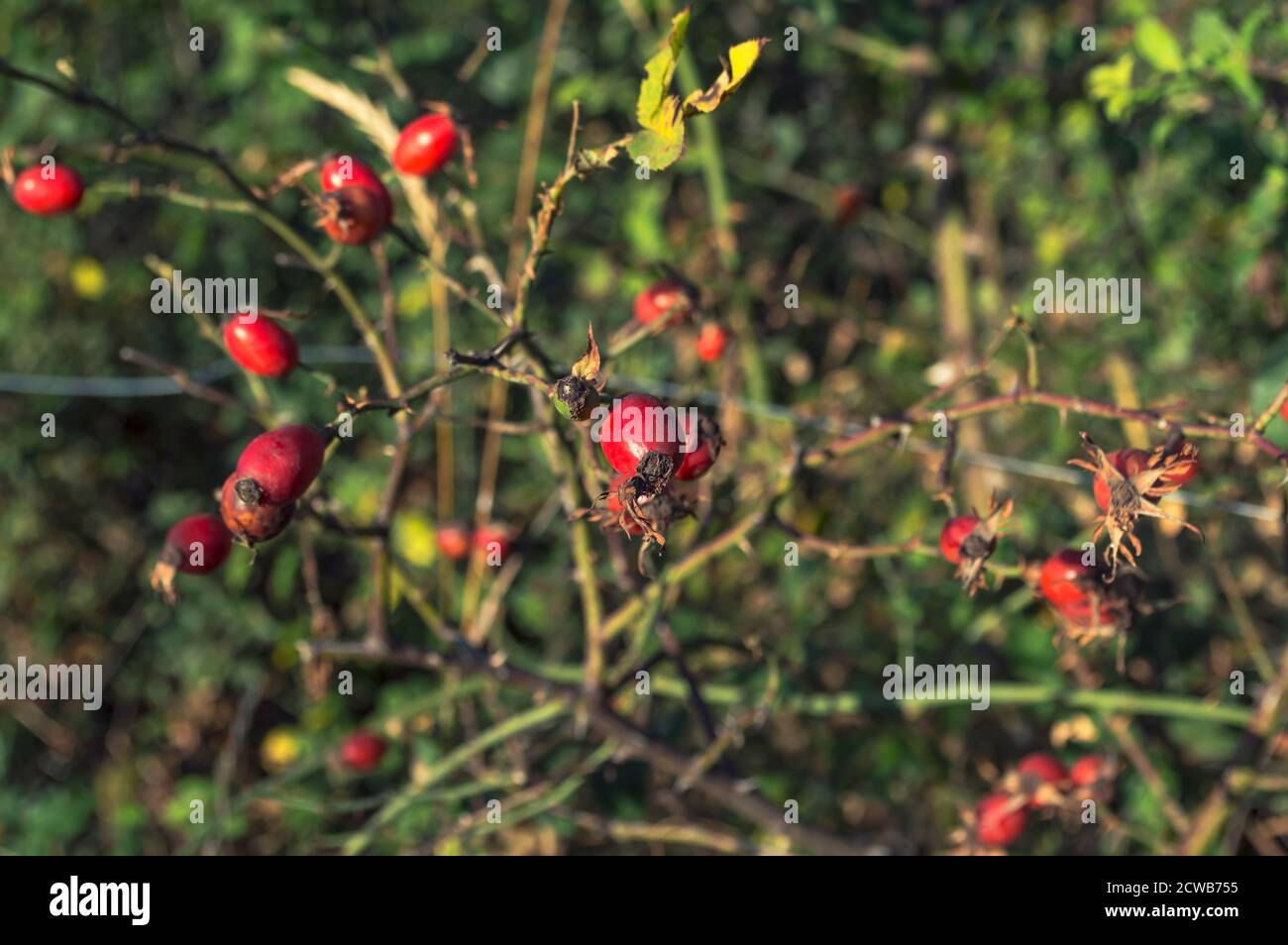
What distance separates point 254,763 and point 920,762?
5.36 feet

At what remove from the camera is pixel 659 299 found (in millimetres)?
1517

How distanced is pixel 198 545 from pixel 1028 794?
1.21 meters

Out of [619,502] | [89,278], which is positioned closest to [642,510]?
[619,502]

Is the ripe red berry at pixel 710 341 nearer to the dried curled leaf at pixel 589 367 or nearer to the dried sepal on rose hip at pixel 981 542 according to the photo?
the dried sepal on rose hip at pixel 981 542

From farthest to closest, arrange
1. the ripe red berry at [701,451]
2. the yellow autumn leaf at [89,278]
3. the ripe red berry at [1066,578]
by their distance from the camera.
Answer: the yellow autumn leaf at [89,278], the ripe red berry at [1066,578], the ripe red berry at [701,451]

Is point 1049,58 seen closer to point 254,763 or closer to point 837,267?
point 837,267

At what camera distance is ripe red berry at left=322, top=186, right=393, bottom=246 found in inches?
50.6

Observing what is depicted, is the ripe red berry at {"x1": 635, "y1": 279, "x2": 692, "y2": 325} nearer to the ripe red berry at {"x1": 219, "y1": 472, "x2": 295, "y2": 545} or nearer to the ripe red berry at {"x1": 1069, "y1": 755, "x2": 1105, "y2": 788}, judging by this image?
the ripe red berry at {"x1": 219, "y1": 472, "x2": 295, "y2": 545}

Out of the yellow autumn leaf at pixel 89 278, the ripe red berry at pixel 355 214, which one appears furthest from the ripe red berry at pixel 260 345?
the yellow autumn leaf at pixel 89 278

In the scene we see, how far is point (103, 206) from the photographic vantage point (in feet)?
9.75

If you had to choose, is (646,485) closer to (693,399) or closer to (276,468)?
(276,468)

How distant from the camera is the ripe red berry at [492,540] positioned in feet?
6.72

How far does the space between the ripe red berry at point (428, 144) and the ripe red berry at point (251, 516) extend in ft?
1.81

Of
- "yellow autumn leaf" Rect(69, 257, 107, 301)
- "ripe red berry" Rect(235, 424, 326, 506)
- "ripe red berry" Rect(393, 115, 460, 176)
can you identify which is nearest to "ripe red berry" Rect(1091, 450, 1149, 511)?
"ripe red berry" Rect(235, 424, 326, 506)
